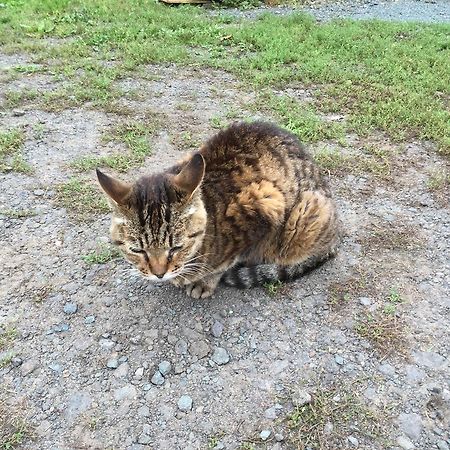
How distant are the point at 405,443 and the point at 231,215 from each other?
1.73 meters

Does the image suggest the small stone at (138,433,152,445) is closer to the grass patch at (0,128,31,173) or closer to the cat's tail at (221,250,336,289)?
the cat's tail at (221,250,336,289)

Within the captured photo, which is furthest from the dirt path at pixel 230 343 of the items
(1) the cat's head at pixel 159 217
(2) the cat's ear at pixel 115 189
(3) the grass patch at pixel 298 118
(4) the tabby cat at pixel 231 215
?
(3) the grass patch at pixel 298 118

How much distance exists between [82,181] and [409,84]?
4.39 meters

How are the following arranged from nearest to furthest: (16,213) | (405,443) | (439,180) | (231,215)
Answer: (405,443), (231,215), (16,213), (439,180)

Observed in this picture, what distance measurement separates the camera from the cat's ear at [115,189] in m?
2.85

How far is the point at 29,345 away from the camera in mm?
3178

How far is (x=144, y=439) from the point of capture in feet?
8.84

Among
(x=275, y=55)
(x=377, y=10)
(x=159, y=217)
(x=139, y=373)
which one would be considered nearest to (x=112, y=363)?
(x=139, y=373)

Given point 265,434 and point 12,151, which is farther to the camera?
point 12,151

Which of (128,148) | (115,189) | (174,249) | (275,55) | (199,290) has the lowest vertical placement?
(199,290)

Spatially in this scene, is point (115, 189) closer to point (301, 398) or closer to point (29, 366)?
point (29, 366)

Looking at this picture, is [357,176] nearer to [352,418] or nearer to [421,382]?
[421,382]

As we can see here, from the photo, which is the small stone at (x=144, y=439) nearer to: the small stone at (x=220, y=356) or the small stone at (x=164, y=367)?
the small stone at (x=164, y=367)

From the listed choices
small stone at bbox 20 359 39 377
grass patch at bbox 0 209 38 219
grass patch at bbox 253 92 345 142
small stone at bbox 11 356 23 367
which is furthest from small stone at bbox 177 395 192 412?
grass patch at bbox 253 92 345 142
